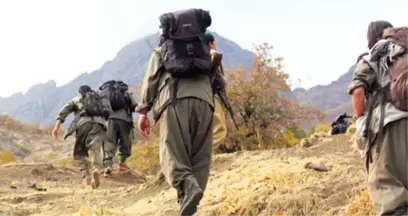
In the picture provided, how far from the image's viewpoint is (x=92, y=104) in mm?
10250

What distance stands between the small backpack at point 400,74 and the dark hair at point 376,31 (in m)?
0.25

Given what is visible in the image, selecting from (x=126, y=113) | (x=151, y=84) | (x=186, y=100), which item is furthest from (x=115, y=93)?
(x=186, y=100)

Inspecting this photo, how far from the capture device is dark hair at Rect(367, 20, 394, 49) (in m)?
4.44

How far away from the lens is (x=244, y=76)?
94.5ft

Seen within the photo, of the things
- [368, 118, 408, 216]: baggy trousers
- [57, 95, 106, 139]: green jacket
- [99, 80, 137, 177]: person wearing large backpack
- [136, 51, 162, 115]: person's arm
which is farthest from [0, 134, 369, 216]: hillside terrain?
[99, 80, 137, 177]: person wearing large backpack

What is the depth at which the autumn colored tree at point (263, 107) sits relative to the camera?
84.6 feet

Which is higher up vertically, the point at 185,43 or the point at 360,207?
the point at 185,43

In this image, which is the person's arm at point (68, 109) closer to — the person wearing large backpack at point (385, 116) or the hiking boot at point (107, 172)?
the hiking boot at point (107, 172)

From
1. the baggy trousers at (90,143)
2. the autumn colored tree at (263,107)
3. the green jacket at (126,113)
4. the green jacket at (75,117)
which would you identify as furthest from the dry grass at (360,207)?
the autumn colored tree at (263,107)

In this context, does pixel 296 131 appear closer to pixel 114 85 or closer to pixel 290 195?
pixel 114 85

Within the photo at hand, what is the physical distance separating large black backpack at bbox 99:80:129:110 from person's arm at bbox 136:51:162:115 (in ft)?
20.2

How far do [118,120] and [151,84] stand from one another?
22.4 feet

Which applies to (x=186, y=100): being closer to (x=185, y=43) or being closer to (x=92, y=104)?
(x=185, y=43)

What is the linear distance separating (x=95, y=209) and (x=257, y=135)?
20339mm
